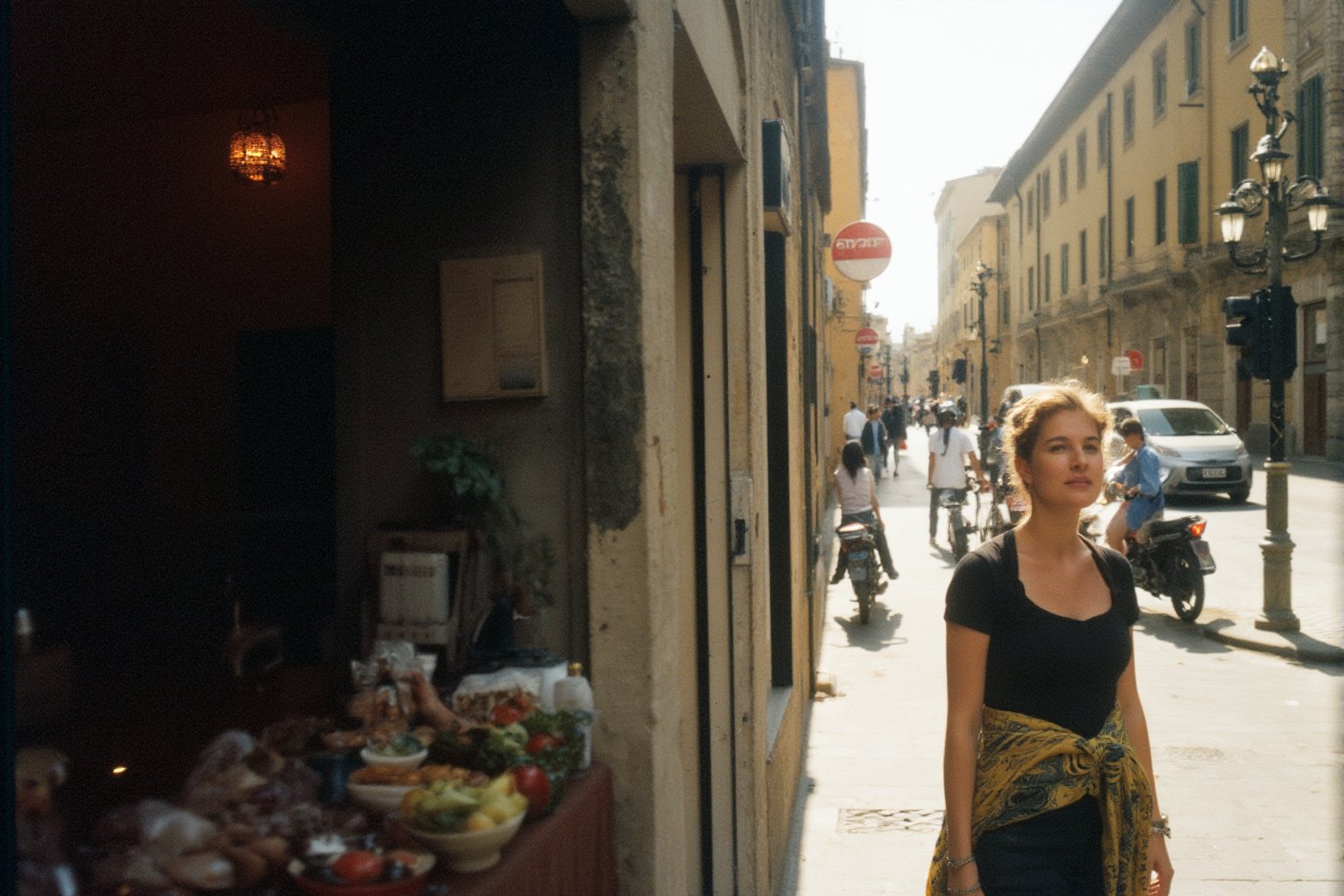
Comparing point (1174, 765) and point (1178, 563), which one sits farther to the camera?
point (1178, 563)

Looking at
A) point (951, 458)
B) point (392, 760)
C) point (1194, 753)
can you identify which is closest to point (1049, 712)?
point (392, 760)

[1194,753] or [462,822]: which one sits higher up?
[462,822]

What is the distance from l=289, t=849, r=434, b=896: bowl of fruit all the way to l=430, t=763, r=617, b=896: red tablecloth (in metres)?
Answer: 0.09

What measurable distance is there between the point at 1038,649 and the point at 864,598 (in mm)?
8341

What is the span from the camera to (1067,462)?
2.87 meters

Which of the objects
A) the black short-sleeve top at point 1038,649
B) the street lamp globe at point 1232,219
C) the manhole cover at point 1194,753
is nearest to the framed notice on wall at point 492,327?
the black short-sleeve top at point 1038,649

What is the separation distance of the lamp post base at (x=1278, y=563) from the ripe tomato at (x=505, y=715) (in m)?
8.90

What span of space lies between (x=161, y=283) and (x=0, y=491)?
593 cm

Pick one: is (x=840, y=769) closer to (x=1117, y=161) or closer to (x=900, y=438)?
(x=900, y=438)

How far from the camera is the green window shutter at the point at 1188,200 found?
101ft

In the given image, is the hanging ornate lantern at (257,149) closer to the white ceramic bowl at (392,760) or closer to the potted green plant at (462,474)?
the potted green plant at (462,474)

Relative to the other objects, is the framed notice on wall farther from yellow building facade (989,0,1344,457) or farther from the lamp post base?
yellow building facade (989,0,1344,457)

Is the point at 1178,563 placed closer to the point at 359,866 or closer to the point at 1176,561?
the point at 1176,561

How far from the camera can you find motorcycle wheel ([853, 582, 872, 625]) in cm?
1080
